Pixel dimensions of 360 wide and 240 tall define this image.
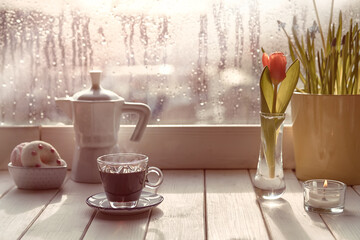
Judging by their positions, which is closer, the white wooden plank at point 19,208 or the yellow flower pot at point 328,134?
the white wooden plank at point 19,208

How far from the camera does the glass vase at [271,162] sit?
A: 1.05m

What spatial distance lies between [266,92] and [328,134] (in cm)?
18

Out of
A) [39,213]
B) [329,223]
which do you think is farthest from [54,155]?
[329,223]

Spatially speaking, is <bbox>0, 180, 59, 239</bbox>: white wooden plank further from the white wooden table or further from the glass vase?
the glass vase

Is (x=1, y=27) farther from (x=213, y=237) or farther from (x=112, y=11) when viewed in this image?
(x=213, y=237)

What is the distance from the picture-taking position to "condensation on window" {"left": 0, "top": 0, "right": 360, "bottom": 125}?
133 centimetres

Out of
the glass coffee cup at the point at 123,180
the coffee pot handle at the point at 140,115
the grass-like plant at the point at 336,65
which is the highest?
the grass-like plant at the point at 336,65

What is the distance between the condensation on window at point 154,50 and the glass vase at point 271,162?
30cm

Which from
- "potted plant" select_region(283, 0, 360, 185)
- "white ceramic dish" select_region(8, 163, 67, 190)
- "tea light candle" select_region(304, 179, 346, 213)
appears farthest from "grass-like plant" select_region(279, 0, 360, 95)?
"white ceramic dish" select_region(8, 163, 67, 190)

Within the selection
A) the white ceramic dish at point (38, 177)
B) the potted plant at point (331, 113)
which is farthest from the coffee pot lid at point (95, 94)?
the potted plant at point (331, 113)

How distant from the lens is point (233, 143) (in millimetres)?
1326

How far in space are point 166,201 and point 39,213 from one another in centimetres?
21

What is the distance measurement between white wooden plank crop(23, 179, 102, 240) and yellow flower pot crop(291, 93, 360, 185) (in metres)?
0.40

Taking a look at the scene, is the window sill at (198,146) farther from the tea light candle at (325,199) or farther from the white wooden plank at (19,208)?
the tea light candle at (325,199)
